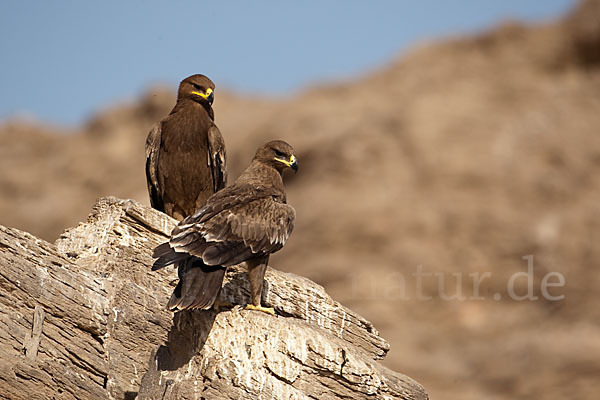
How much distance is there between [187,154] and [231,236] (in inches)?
84.2

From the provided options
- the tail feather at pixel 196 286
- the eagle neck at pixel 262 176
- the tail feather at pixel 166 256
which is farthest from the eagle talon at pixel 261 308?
the eagle neck at pixel 262 176

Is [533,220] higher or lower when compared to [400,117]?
lower

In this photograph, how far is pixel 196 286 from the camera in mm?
6270

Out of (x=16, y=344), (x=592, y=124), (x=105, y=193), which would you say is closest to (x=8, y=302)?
(x=16, y=344)

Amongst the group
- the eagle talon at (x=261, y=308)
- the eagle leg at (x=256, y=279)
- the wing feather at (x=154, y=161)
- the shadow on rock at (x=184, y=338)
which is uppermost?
the wing feather at (x=154, y=161)

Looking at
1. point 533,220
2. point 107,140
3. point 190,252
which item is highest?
point 107,140

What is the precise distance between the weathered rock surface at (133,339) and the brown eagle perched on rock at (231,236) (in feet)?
1.42

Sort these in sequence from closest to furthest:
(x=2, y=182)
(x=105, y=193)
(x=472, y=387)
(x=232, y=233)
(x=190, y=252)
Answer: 1. (x=190, y=252)
2. (x=232, y=233)
3. (x=472, y=387)
4. (x=105, y=193)
5. (x=2, y=182)

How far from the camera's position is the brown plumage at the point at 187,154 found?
8.55 metres

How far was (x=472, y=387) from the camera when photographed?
61.9 feet

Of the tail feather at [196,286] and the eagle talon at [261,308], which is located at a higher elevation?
the eagle talon at [261,308]

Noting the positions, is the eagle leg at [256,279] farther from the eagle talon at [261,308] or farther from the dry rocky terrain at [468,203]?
the dry rocky terrain at [468,203]

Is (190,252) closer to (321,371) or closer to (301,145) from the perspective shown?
(321,371)

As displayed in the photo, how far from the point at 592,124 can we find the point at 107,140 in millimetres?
19425
